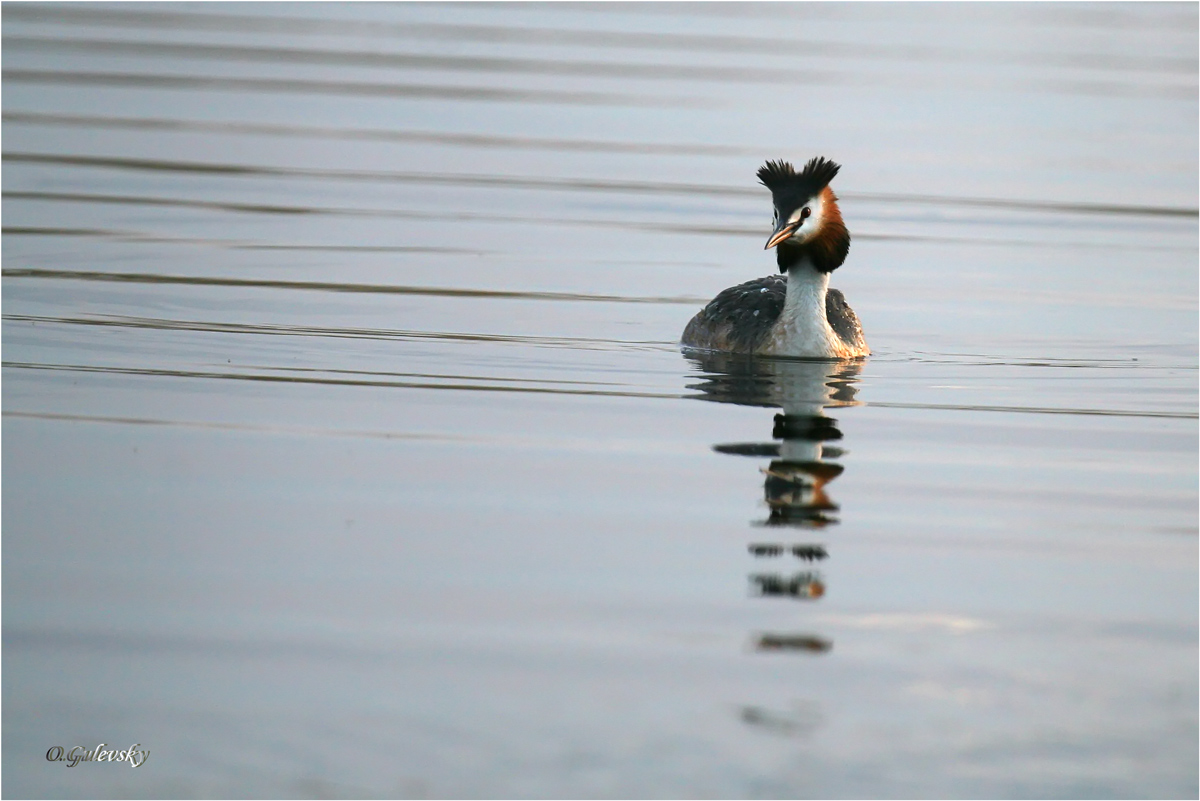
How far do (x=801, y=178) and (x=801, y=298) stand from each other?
0.81 metres

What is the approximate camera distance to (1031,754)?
5.79 m

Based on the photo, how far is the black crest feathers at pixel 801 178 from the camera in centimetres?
1270

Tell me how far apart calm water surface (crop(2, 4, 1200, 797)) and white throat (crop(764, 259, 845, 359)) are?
147mm

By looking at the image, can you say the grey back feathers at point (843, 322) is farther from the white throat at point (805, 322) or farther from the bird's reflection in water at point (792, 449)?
the bird's reflection in water at point (792, 449)

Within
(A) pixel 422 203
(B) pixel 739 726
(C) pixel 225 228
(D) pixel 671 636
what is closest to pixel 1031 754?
(B) pixel 739 726

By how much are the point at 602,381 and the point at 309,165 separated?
1128cm

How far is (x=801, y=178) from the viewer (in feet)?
41.7

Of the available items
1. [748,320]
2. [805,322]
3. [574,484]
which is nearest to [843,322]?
[805,322]

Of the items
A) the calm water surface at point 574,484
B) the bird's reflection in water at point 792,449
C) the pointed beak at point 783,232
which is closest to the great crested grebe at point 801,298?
the pointed beak at point 783,232

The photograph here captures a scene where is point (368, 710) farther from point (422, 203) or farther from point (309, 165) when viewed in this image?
point (309, 165)

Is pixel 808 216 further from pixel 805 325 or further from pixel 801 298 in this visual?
pixel 805 325

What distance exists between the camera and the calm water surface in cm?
583

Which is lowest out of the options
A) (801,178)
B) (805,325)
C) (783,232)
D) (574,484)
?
(574,484)

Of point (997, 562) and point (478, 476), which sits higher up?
point (478, 476)
